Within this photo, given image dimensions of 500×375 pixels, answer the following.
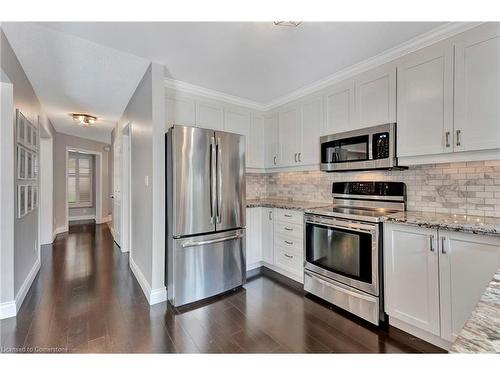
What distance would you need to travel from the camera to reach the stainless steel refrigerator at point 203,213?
238cm

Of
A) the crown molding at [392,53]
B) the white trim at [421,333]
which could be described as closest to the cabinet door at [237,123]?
the crown molding at [392,53]

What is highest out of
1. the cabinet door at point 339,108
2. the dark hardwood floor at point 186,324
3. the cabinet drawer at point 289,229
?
the cabinet door at point 339,108

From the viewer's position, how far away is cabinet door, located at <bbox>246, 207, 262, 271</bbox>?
3246mm

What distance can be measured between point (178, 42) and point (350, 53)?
1.63 meters

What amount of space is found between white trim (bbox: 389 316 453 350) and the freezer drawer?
1.58m

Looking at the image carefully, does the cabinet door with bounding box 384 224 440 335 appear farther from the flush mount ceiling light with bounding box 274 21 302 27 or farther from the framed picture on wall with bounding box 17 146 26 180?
the framed picture on wall with bounding box 17 146 26 180

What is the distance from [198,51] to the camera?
2230mm

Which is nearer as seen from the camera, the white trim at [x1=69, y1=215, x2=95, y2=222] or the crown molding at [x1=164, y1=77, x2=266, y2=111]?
the crown molding at [x1=164, y1=77, x2=266, y2=111]

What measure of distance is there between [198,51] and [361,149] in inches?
75.1

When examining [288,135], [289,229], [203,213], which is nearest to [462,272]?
[289,229]

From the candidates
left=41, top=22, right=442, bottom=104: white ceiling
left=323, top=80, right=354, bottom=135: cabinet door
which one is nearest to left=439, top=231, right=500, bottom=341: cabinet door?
left=323, top=80, right=354, bottom=135: cabinet door

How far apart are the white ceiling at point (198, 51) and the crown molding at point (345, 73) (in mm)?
66

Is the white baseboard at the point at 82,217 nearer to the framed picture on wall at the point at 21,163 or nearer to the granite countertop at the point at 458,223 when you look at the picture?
the framed picture on wall at the point at 21,163
